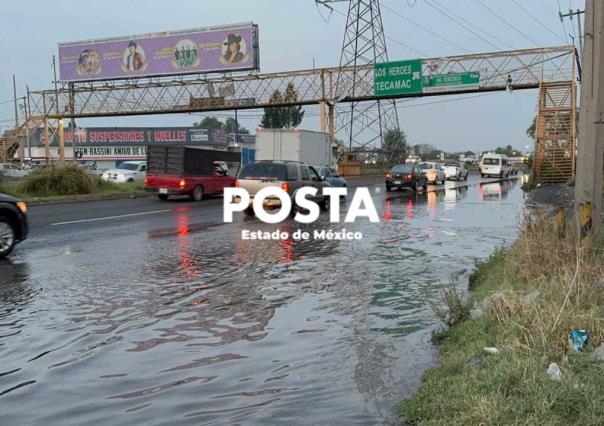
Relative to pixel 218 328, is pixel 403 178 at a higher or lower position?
higher

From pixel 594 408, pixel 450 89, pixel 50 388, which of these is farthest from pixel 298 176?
pixel 450 89

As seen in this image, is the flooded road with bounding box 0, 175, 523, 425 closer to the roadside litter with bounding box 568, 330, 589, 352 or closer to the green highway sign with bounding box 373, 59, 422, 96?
the roadside litter with bounding box 568, 330, 589, 352

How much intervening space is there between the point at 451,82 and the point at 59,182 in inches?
1069

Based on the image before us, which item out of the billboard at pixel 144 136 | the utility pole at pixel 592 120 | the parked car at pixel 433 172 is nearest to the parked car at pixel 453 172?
the parked car at pixel 433 172

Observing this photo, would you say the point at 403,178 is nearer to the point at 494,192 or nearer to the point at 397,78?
the point at 494,192

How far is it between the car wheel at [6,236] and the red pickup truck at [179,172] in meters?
14.4

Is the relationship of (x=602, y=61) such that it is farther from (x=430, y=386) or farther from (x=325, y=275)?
(x=430, y=386)

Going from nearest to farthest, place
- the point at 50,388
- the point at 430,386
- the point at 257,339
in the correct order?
the point at 430,386
the point at 50,388
the point at 257,339

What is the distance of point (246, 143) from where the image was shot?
299 feet

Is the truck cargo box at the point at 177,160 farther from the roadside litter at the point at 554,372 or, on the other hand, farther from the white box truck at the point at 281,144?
the roadside litter at the point at 554,372

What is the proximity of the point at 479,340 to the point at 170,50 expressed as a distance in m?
50.1

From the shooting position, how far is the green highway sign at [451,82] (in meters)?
43.5

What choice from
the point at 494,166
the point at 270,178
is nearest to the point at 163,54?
the point at 494,166

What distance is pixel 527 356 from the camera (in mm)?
4824
